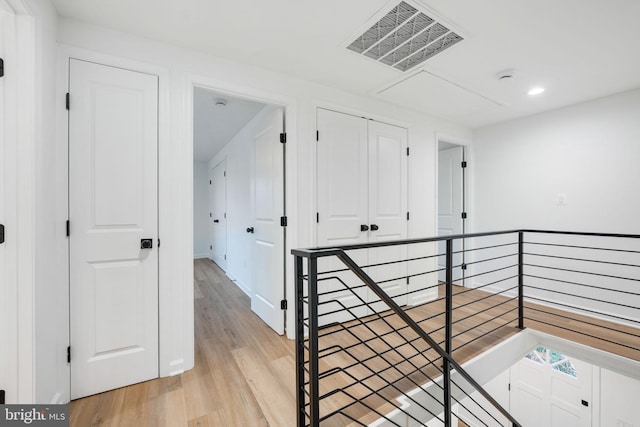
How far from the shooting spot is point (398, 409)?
1596mm

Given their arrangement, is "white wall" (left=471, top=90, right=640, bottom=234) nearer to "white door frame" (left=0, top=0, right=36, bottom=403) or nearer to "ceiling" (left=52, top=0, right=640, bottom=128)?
"ceiling" (left=52, top=0, right=640, bottom=128)

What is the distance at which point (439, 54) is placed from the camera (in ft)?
6.79

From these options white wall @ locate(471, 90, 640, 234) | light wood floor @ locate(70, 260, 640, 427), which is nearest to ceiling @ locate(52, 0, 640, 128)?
white wall @ locate(471, 90, 640, 234)

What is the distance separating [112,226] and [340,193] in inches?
72.1

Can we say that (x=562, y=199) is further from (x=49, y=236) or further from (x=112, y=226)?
(x=49, y=236)

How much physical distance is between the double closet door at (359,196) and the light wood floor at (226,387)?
672mm

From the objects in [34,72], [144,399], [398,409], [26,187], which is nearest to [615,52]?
[398,409]

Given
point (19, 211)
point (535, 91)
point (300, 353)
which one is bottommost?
point (300, 353)

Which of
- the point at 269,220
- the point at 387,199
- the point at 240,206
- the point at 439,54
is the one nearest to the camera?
the point at 439,54

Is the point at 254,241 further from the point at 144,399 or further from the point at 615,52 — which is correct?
the point at 615,52

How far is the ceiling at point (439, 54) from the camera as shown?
1574 mm

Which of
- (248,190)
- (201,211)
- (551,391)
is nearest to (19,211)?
(248,190)

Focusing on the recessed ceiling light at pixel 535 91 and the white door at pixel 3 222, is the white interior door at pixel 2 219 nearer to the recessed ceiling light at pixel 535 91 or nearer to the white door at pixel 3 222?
the white door at pixel 3 222

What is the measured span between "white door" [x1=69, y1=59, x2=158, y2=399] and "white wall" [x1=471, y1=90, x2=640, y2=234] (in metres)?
4.01
